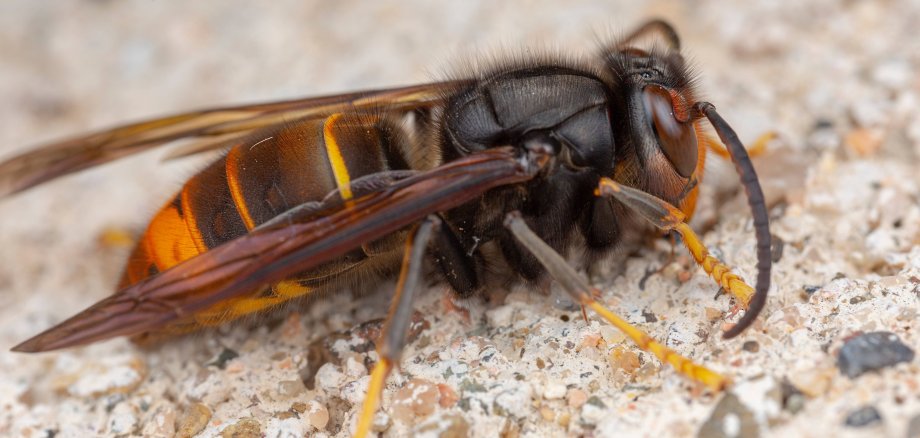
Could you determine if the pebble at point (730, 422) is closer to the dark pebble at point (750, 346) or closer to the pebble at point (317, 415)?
the dark pebble at point (750, 346)

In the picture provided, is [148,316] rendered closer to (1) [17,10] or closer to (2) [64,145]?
(2) [64,145]

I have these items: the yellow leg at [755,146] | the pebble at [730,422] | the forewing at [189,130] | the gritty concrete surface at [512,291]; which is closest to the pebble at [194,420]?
the gritty concrete surface at [512,291]

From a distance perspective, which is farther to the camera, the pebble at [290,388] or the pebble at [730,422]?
the pebble at [290,388]

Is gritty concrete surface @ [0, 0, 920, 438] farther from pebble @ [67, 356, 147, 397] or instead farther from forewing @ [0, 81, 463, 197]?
forewing @ [0, 81, 463, 197]

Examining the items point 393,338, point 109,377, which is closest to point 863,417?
point 393,338

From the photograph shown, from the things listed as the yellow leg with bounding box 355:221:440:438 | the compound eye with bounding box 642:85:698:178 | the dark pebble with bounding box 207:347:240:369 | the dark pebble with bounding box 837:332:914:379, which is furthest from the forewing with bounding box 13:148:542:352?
the dark pebble with bounding box 837:332:914:379

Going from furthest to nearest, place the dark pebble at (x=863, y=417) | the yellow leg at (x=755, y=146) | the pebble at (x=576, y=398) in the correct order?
the yellow leg at (x=755, y=146) → the pebble at (x=576, y=398) → the dark pebble at (x=863, y=417)

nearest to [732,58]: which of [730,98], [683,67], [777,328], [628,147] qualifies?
[730,98]
